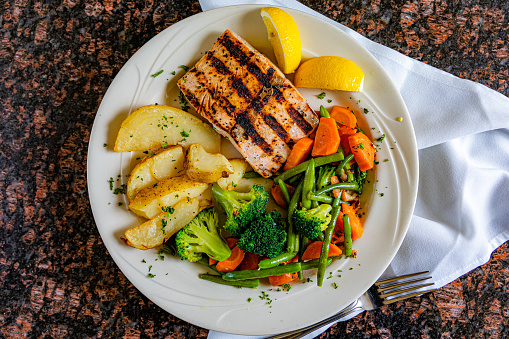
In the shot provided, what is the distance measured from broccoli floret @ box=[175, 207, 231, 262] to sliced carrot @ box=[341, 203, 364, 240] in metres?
1.02

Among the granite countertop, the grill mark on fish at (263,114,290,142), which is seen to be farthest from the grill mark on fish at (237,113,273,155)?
the granite countertop

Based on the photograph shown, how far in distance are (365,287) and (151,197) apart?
191cm

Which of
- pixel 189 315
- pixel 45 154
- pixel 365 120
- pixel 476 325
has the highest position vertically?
pixel 365 120

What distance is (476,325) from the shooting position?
3254mm

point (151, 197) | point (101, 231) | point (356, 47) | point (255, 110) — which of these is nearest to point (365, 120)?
point (356, 47)

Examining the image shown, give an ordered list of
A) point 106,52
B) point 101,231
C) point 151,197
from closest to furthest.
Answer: point 151,197, point 101,231, point 106,52

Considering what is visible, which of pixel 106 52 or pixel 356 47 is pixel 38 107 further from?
pixel 356 47

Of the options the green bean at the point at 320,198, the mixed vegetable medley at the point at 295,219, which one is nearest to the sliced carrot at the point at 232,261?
the mixed vegetable medley at the point at 295,219

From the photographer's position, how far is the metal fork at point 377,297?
9.91 feet

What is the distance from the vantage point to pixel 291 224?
2812mm

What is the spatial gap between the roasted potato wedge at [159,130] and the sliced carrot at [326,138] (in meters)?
0.91

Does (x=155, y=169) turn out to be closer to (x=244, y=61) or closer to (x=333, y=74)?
(x=244, y=61)

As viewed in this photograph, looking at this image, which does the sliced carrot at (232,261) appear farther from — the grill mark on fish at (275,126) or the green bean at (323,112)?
the green bean at (323,112)

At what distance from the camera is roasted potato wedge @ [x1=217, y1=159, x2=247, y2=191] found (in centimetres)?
274
